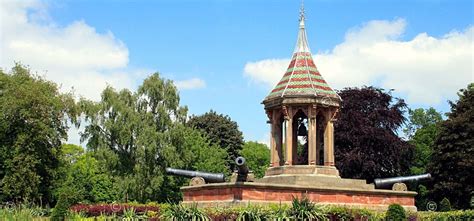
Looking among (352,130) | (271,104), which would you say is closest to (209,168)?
(352,130)

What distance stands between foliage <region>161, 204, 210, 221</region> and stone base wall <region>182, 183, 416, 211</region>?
313cm

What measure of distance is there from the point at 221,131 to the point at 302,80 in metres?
38.0

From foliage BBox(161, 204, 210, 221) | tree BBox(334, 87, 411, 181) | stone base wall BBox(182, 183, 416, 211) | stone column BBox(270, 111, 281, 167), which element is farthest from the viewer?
tree BBox(334, 87, 411, 181)

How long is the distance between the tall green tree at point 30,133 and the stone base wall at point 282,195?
20.9m

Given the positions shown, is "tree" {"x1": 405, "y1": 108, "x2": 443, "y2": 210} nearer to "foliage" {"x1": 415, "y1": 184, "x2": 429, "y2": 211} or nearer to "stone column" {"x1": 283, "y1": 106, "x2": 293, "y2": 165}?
"foliage" {"x1": 415, "y1": 184, "x2": 429, "y2": 211}

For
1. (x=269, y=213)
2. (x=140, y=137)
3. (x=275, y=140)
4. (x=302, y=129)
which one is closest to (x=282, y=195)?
(x=275, y=140)

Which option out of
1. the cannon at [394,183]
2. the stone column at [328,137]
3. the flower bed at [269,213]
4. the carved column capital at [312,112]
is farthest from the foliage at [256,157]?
the flower bed at [269,213]

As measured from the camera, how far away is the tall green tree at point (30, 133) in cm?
4059

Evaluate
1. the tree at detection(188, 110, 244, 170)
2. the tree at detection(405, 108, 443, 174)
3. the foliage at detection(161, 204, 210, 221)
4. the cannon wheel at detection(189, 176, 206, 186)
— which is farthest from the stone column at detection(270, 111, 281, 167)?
the tree at detection(188, 110, 244, 170)

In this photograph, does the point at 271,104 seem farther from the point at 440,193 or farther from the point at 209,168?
the point at 209,168

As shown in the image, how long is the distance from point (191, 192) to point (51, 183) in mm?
23910

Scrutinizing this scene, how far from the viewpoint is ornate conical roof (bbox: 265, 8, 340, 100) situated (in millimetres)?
24359

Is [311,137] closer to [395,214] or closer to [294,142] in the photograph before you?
[294,142]

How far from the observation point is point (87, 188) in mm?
61094
